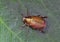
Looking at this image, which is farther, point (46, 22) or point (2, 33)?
point (46, 22)

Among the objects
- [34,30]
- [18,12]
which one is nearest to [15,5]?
[18,12]

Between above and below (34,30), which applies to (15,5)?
above

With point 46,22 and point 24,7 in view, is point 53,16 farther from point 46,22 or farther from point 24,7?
point 24,7
